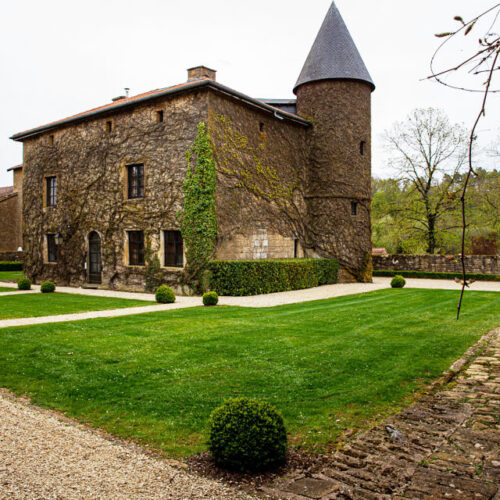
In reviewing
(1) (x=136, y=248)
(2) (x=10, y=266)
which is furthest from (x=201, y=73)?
(2) (x=10, y=266)

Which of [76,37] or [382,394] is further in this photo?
[76,37]

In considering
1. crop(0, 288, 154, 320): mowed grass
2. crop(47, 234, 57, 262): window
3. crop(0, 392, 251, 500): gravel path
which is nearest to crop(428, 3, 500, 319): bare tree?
crop(0, 392, 251, 500): gravel path

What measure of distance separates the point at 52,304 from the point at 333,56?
16310mm

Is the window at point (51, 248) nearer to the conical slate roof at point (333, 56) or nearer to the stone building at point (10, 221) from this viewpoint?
the conical slate roof at point (333, 56)

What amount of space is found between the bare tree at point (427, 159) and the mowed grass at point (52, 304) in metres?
20.3

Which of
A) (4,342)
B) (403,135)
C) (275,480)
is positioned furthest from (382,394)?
(403,135)

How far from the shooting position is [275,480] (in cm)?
349

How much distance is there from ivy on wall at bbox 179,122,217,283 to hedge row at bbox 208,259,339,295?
56cm

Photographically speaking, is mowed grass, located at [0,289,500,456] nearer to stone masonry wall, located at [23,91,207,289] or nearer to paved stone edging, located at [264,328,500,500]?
paved stone edging, located at [264,328,500,500]

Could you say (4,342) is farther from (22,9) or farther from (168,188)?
(168,188)

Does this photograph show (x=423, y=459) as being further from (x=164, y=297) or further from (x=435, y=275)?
(x=435, y=275)

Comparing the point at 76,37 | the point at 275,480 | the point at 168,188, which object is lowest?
the point at 275,480

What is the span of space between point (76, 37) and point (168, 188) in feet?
19.4

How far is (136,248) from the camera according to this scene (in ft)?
58.7
